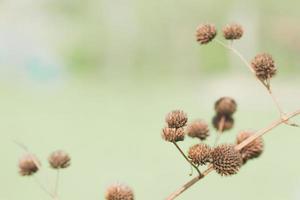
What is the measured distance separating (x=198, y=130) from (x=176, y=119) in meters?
0.21

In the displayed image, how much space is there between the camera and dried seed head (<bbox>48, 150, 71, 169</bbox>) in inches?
56.3

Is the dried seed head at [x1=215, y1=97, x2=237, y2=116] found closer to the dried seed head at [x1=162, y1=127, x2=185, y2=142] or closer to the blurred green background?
the dried seed head at [x1=162, y1=127, x2=185, y2=142]

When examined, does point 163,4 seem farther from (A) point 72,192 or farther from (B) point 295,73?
(A) point 72,192

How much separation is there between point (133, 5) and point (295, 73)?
6.59 m

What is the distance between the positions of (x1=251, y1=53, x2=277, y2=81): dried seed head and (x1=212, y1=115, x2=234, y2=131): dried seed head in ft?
0.49

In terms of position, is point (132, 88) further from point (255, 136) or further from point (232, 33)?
point (255, 136)

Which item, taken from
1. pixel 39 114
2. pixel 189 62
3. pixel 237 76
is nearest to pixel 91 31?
pixel 189 62

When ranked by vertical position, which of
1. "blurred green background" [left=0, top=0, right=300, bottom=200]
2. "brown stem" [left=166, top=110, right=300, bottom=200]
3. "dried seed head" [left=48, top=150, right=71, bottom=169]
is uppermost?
"blurred green background" [left=0, top=0, right=300, bottom=200]

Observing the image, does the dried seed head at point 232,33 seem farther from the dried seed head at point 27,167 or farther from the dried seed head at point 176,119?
the dried seed head at point 27,167

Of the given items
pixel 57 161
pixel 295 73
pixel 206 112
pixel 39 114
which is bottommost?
pixel 57 161

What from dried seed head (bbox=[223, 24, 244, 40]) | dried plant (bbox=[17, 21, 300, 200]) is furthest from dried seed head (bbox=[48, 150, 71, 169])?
dried seed head (bbox=[223, 24, 244, 40])

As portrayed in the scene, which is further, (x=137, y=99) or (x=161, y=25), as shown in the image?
(x=161, y=25)

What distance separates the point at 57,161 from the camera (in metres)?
1.45

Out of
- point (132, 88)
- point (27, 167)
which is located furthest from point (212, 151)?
point (132, 88)
